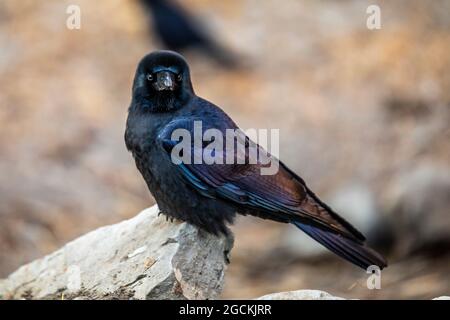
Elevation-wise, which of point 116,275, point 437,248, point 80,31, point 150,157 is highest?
point 80,31

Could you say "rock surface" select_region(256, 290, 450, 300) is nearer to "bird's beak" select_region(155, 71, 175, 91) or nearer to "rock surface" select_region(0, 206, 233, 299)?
"rock surface" select_region(0, 206, 233, 299)

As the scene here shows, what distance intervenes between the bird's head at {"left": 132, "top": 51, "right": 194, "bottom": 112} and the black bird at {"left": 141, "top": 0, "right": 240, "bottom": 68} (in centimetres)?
717

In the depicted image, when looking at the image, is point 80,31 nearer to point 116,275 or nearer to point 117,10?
point 117,10

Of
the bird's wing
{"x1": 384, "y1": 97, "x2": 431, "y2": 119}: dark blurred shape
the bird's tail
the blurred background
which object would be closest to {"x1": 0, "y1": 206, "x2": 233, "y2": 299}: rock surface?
the bird's wing

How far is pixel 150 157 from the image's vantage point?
19.5 feet

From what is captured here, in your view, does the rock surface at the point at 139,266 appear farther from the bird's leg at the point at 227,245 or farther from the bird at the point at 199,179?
the bird at the point at 199,179

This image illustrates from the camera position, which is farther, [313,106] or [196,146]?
[313,106]

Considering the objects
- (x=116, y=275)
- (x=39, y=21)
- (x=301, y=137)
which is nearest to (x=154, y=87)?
(x=116, y=275)

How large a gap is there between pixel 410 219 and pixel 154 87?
11.4ft

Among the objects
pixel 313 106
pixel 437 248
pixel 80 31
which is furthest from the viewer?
pixel 80 31

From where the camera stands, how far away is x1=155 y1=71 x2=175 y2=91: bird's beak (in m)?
5.87

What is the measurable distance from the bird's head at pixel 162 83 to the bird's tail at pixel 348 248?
3.37 ft

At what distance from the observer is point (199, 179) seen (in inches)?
235

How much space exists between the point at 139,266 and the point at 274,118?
573cm
